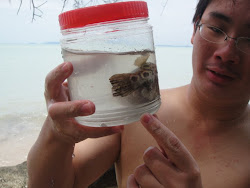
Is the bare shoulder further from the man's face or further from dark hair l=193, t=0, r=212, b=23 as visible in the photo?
dark hair l=193, t=0, r=212, b=23

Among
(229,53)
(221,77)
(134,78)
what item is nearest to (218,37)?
(229,53)

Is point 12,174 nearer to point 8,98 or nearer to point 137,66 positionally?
point 137,66

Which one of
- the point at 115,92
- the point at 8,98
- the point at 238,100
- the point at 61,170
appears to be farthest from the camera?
the point at 8,98

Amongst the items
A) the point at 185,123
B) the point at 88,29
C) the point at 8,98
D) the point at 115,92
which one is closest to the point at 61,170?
the point at 115,92

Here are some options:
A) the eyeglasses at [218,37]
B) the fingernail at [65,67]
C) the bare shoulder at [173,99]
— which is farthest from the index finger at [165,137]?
the bare shoulder at [173,99]

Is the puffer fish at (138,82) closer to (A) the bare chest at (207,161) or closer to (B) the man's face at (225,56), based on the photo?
(B) the man's face at (225,56)

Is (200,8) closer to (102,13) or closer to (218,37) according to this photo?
(218,37)
